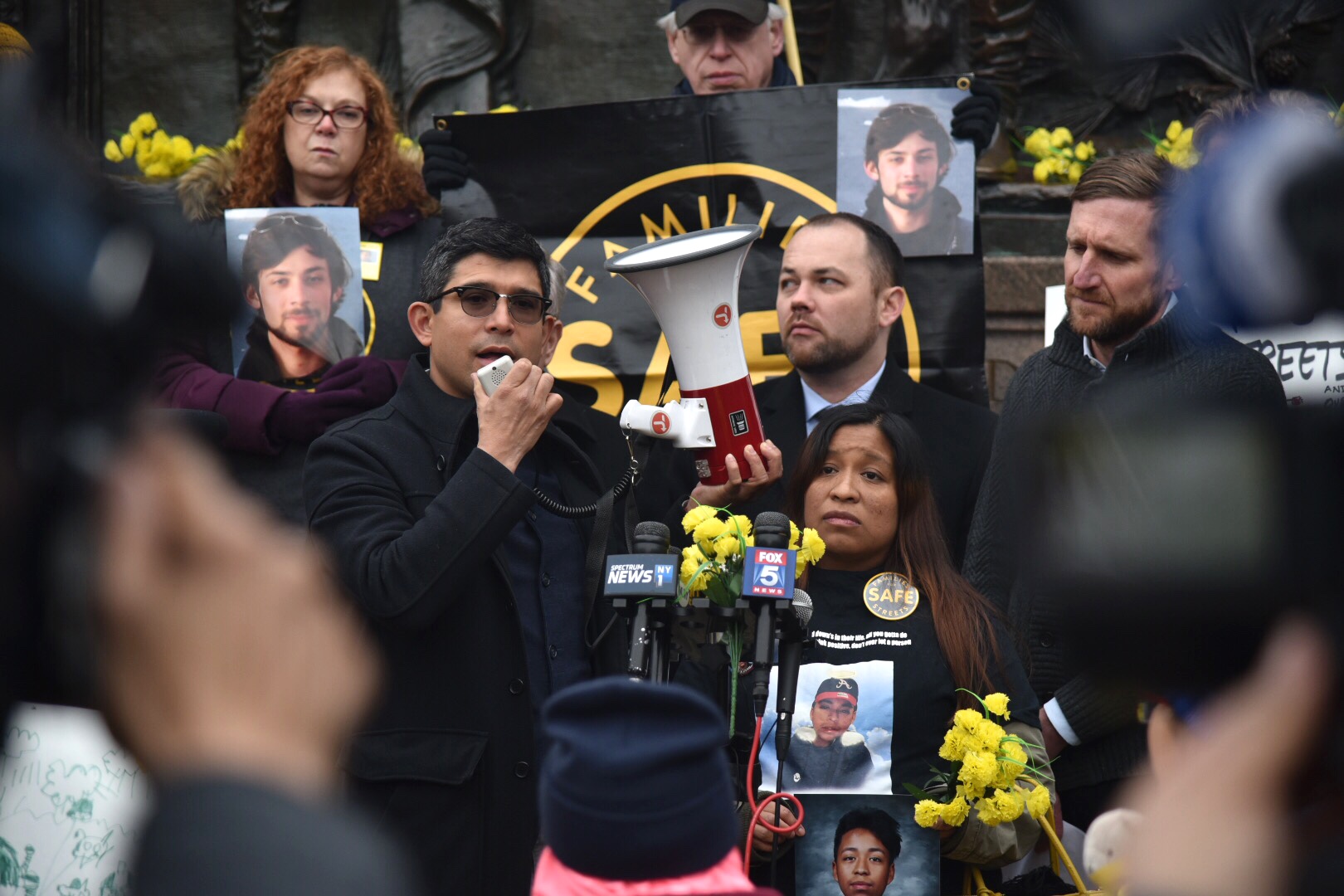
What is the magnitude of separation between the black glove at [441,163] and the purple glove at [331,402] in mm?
1049

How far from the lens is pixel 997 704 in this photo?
11.7 feet

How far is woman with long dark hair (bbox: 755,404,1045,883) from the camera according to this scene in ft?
11.7

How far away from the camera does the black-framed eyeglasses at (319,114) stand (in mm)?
5109

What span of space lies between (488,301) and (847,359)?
51.3 inches

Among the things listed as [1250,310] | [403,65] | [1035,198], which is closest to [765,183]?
[1035,198]

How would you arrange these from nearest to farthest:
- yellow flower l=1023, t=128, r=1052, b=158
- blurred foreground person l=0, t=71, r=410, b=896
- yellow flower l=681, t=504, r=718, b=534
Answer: blurred foreground person l=0, t=71, r=410, b=896 → yellow flower l=681, t=504, r=718, b=534 → yellow flower l=1023, t=128, r=1052, b=158

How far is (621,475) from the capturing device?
161 inches

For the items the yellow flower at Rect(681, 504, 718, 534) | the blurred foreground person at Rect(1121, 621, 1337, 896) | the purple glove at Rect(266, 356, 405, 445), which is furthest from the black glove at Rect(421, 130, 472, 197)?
the blurred foreground person at Rect(1121, 621, 1337, 896)

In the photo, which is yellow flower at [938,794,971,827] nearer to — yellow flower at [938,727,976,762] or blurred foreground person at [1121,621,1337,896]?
yellow flower at [938,727,976,762]

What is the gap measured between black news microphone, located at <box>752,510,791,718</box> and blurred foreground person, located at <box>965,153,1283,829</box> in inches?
29.3

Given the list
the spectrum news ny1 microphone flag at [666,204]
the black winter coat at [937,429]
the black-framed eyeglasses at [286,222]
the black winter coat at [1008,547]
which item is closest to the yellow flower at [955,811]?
the black winter coat at [1008,547]

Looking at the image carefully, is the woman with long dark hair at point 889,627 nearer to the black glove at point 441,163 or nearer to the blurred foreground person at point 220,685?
the black glove at point 441,163

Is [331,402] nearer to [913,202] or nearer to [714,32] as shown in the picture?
[714,32]

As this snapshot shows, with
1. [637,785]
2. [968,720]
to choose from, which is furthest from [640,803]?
[968,720]
